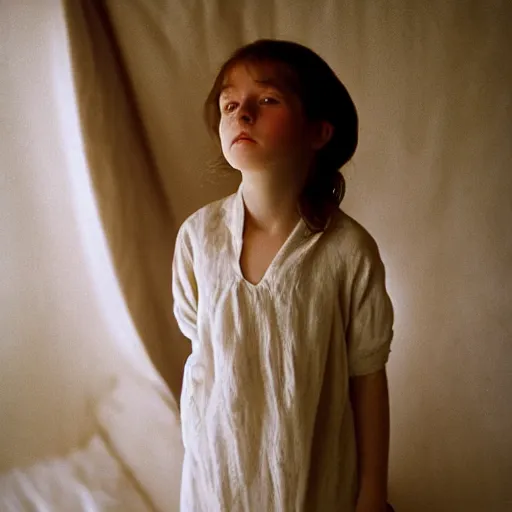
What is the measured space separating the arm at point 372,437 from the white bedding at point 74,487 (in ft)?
1.21

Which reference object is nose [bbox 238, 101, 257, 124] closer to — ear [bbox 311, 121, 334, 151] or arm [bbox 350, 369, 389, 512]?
ear [bbox 311, 121, 334, 151]

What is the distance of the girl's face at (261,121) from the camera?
492 millimetres

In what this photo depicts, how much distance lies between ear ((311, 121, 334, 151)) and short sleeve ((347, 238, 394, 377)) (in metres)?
0.13

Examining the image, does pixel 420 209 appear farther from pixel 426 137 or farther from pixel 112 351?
pixel 112 351

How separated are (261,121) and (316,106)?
0.24 ft

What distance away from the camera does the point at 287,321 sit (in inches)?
20.7

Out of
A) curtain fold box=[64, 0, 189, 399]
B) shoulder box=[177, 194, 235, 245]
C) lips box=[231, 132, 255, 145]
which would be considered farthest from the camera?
curtain fold box=[64, 0, 189, 399]

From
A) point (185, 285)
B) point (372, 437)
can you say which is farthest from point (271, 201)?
A: point (372, 437)

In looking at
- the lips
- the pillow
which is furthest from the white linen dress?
the pillow

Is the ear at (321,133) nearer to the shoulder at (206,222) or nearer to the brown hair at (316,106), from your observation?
the brown hair at (316,106)

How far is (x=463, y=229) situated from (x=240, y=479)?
0.49m

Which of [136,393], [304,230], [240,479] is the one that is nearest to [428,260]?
[304,230]

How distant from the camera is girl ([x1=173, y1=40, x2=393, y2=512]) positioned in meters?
0.51

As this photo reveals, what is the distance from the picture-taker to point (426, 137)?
0.71 m
